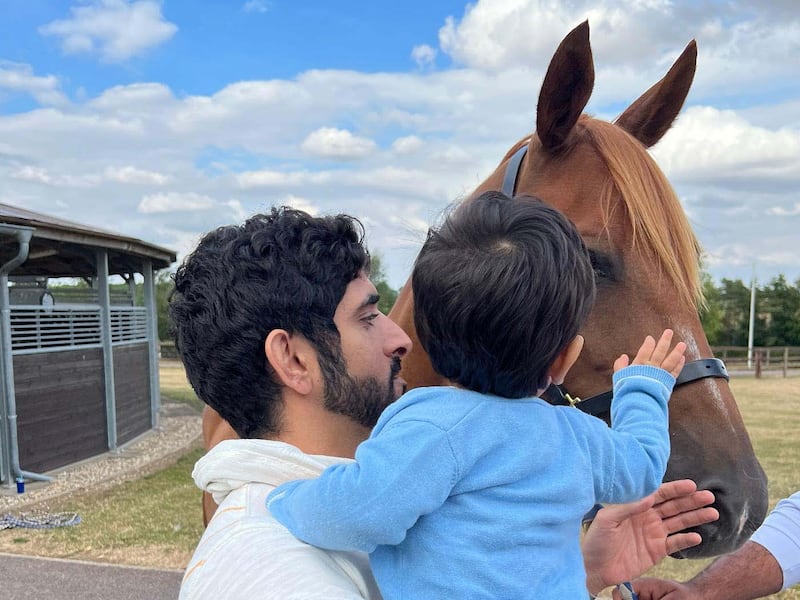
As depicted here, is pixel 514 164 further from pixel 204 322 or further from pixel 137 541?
pixel 137 541

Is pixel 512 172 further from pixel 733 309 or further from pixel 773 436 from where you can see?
pixel 733 309

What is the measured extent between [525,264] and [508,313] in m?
0.09

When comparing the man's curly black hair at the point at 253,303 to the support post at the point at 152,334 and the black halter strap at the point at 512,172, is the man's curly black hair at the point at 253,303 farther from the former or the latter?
A: the support post at the point at 152,334

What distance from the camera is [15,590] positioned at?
196 inches

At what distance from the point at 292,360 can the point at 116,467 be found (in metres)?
9.19

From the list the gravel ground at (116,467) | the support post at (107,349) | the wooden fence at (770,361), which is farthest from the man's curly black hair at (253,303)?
the wooden fence at (770,361)

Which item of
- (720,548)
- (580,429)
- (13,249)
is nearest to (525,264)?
(580,429)

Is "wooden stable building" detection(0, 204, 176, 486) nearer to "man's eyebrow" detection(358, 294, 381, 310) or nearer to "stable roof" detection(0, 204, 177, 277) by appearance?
"stable roof" detection(0, 204, 177, 277)

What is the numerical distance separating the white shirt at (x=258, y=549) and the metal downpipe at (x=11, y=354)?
26.2ft

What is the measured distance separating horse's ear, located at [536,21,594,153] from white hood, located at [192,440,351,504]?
1.32m

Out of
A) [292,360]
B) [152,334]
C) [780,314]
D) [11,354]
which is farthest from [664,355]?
[780,314]

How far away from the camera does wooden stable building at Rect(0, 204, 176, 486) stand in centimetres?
820

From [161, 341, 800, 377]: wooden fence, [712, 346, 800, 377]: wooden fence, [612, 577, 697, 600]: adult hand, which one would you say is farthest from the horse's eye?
[712, 346, 800, 377]: wooden fence

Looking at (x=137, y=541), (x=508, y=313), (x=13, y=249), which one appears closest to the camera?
(x=508, y=313)
